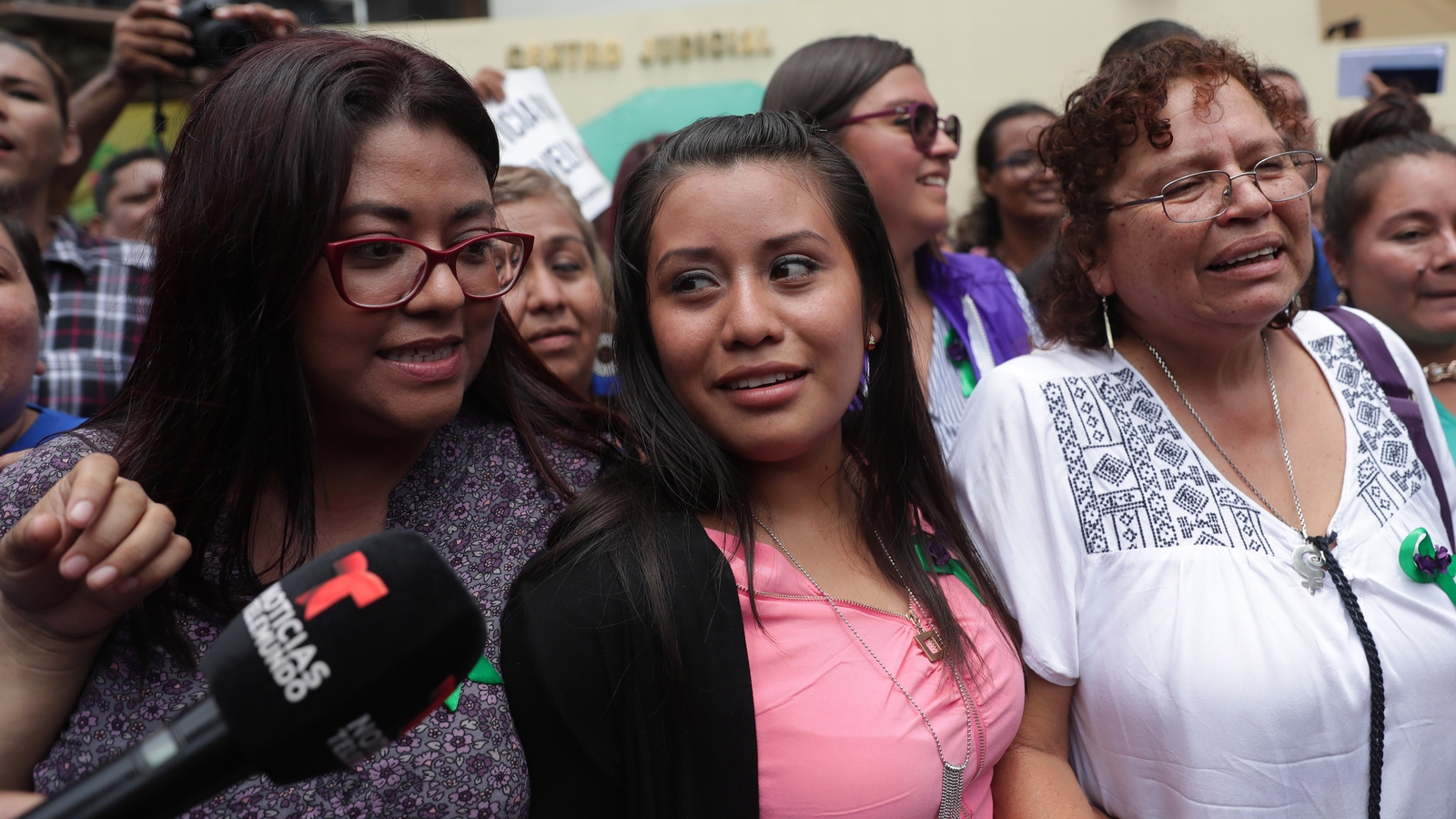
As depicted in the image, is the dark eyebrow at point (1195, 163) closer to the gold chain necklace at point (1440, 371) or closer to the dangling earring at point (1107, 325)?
the dangling earring at point (1107, 325)

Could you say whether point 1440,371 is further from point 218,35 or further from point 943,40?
point 943,40

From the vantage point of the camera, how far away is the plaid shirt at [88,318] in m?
3.46

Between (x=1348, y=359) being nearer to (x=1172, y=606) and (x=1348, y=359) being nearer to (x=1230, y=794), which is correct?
(x=1172, y=606)

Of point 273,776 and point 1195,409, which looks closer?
point 273,776

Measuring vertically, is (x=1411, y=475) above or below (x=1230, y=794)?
above

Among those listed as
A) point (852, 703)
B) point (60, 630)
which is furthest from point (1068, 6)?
point (60, 630)

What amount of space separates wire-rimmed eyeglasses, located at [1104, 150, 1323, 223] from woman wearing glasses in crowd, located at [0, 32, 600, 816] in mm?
1275

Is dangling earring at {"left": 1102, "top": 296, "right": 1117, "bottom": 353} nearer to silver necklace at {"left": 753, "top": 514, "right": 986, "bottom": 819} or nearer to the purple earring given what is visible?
the purple earring

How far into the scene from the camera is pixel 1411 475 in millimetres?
2252

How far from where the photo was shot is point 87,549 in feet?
4.20

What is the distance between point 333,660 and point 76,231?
11.4 ft

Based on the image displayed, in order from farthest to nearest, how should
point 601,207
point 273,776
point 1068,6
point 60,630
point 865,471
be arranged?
1. point 1068,6
2. point 601,207
3. point 865,471
4. point 60,630
5. point 273,776

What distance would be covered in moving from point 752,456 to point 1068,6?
7.14 meters

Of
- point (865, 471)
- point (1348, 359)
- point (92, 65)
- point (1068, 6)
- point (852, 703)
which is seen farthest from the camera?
point (92, 65)
